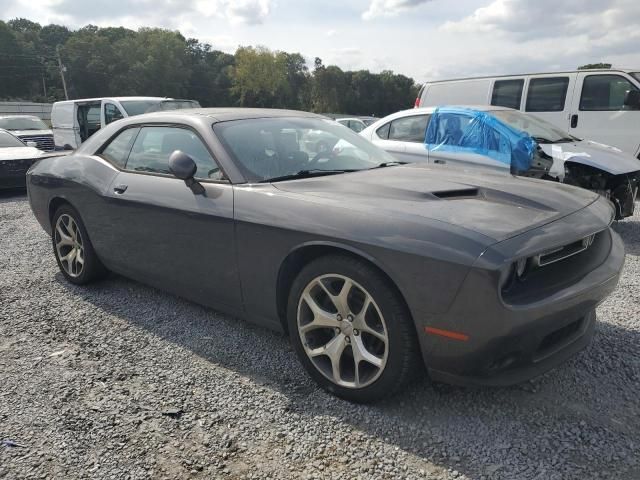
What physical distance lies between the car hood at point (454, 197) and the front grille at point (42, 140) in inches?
508

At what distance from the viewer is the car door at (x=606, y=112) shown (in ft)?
25.5

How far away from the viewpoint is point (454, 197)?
261cm

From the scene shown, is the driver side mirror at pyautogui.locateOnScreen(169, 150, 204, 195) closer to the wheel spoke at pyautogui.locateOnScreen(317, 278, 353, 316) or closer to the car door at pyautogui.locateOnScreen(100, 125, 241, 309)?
the car door at pyautogui.locateOnScreen(100, 125, 241, 309)

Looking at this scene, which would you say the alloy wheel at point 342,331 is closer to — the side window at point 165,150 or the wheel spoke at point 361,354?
the wheel spoke at point 361,354

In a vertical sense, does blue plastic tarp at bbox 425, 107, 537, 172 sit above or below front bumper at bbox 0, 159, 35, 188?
above

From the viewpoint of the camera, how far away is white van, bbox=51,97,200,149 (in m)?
10.9

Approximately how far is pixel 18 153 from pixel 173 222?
8434mm

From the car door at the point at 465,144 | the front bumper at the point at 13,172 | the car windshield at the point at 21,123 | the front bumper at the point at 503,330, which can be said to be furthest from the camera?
the car windshield at the point at 21,123

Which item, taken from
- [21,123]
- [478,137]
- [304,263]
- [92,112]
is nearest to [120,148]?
[304,263]

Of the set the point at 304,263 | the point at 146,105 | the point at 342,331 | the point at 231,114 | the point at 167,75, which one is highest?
the point at 167,75

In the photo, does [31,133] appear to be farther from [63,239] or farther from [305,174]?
[305,174]

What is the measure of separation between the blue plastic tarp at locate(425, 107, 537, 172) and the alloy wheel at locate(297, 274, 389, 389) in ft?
12.6

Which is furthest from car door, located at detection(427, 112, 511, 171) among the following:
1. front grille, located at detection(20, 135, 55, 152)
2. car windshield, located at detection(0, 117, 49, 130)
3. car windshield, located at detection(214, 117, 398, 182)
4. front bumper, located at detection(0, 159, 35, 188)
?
car windshield, located at detection(0, 117, 49, 130)

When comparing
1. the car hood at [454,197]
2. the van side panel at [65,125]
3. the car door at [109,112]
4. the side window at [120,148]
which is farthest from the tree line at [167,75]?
the car hood at [454,197]
